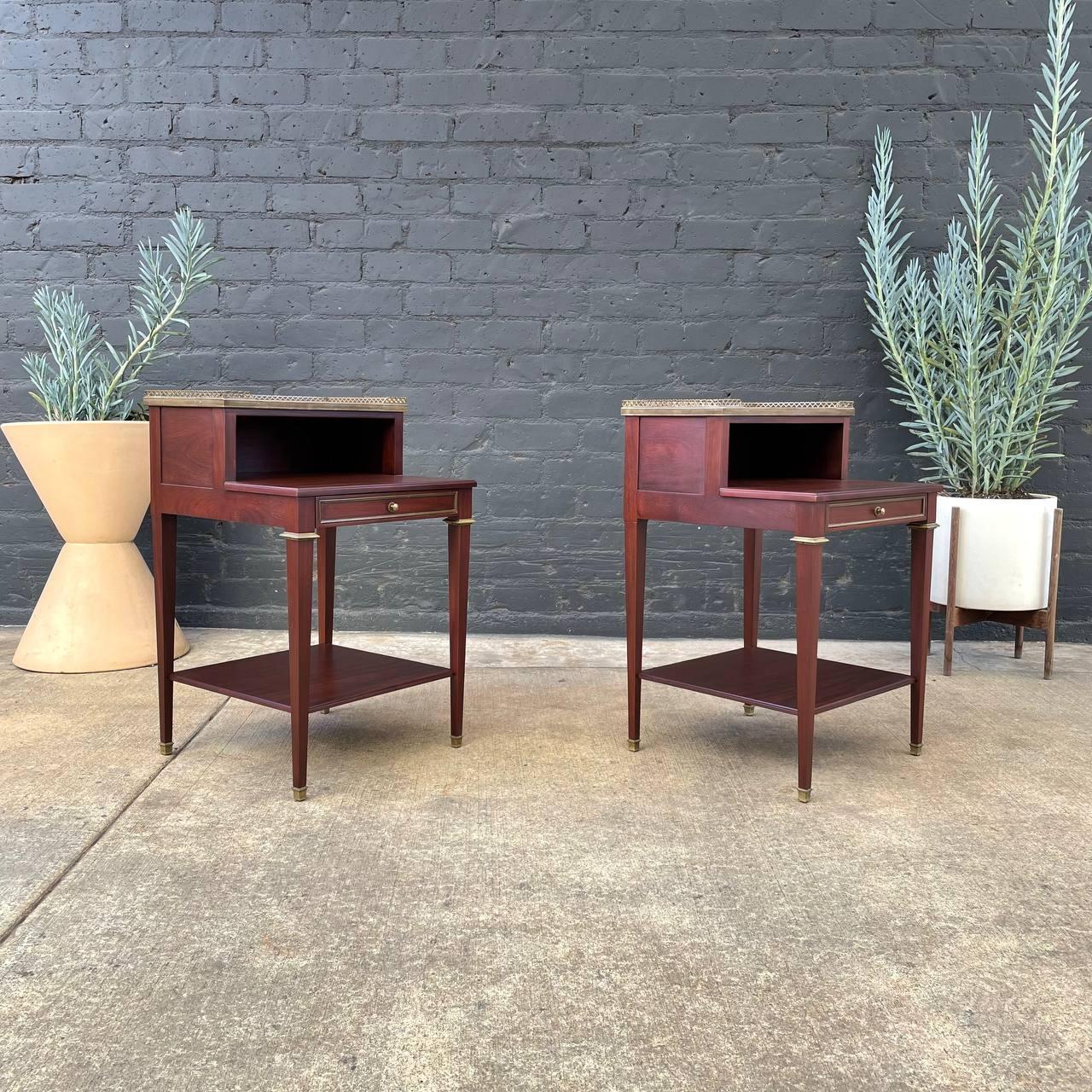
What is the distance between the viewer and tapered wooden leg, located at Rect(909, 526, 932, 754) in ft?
8.77

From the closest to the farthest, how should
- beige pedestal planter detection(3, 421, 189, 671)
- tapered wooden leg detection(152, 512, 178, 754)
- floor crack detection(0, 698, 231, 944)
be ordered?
→ floor crack detection(0, 698, 231, 944), tapered wooden leg detection(152, 512, 178, 754), beige pedestal planter detection(3, 421, 189, 671)

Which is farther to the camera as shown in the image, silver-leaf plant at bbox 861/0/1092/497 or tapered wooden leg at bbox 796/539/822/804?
silver-leaf plant at bbox 861/0/1092/497

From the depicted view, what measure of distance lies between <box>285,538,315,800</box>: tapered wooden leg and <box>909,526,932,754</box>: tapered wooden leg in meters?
1.45

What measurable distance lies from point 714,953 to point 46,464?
271cm

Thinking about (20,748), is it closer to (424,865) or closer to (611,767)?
(424,865)

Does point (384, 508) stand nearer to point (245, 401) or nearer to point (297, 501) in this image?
point (297, 501)

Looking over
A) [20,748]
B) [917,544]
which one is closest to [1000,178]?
[917,544]

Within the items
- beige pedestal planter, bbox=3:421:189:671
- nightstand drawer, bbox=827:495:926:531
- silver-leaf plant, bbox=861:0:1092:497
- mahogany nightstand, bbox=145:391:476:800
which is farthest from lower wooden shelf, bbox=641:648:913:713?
beige pedestal planter, bbox=3:421:189:671

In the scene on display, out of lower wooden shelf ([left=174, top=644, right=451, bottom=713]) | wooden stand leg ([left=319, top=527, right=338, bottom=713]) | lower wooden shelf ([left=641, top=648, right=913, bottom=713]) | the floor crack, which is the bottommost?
the floor crack

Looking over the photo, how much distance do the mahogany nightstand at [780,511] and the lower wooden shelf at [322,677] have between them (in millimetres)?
564

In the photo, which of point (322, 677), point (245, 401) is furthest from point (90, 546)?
point (245, 401)

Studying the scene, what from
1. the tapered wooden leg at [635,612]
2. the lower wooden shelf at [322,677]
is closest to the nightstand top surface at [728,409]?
the tapered wooden leg at [635,612]

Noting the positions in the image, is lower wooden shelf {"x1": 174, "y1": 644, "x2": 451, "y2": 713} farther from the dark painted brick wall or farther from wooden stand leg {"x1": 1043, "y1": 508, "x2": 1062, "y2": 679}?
wooden stand leg {"x1": 1043, "y1": 508, "x2": 1062, "y2": 679}

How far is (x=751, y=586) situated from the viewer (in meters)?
3.07
